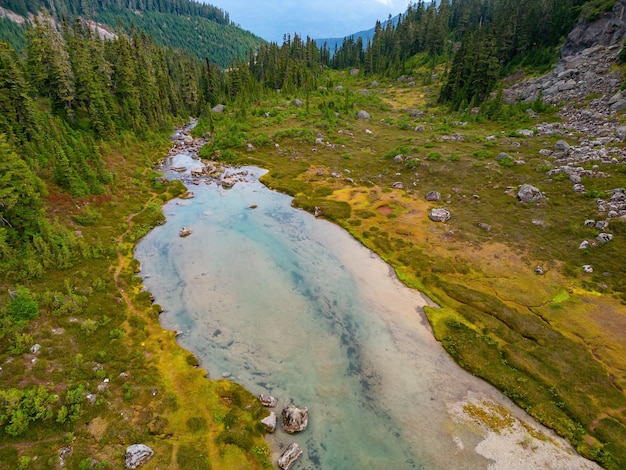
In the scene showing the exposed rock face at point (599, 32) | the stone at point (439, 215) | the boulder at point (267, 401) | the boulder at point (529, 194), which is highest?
the exposed rock face at point (599, 32)

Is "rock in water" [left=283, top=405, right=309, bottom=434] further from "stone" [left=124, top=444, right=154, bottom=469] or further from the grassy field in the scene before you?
the grassy field

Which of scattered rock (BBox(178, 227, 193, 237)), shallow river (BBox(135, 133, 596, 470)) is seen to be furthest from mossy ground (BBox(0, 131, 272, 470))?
scattered rock (BBox(178, 227, 193, 237))

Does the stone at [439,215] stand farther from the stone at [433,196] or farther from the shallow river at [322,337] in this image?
the shallow river at [322,337]

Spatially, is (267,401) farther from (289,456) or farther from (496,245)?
(496,245)

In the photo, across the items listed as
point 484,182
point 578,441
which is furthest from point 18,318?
point 484,182

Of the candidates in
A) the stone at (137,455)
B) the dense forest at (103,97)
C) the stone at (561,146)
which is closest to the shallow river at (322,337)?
the stone at (137,455)

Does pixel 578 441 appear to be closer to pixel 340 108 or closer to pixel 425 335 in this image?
pixel 425 335
